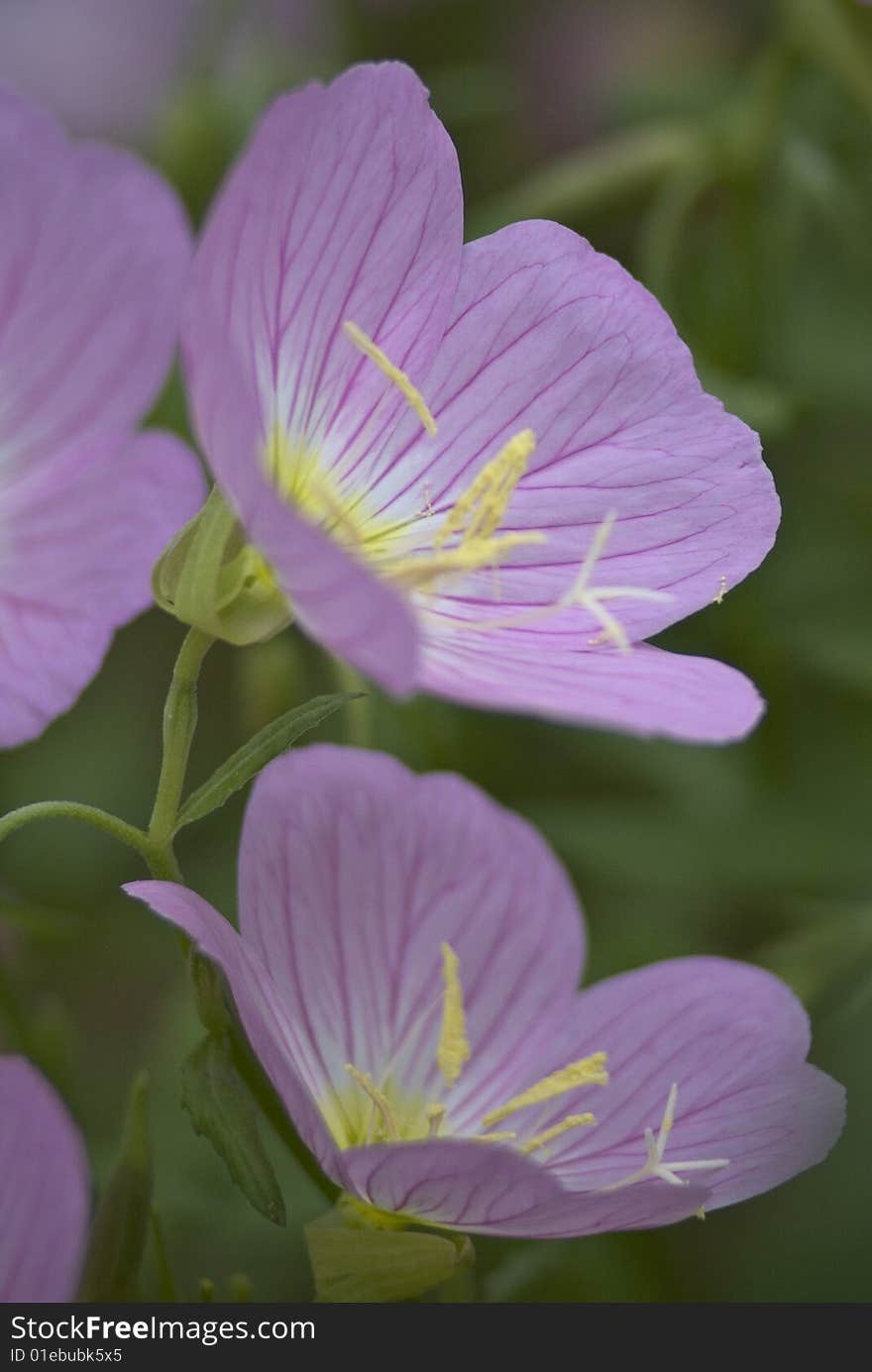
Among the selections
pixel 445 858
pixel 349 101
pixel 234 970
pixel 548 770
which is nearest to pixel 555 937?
pixel 445 858

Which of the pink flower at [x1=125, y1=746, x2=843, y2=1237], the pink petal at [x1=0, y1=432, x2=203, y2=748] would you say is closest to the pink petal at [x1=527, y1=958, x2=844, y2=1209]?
the pink flower at [x1=125, y1=746, x2=843, y2=1237]

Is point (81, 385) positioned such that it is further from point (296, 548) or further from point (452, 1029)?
point (452, 1029)

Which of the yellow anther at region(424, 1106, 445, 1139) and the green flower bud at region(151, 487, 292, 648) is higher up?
the green flower bud at region(151, 487, 292, 648)

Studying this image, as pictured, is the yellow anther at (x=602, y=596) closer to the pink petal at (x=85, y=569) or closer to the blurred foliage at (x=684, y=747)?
the pink petal at (x=85, y=569)

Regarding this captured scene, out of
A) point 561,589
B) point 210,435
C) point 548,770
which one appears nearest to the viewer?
point 210,435

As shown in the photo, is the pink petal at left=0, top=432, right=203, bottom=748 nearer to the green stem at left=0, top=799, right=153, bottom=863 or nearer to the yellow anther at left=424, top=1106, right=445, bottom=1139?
the green stem at left=0, top=799, right=153, bottom=863

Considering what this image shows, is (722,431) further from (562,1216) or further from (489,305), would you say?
(562,1216)
